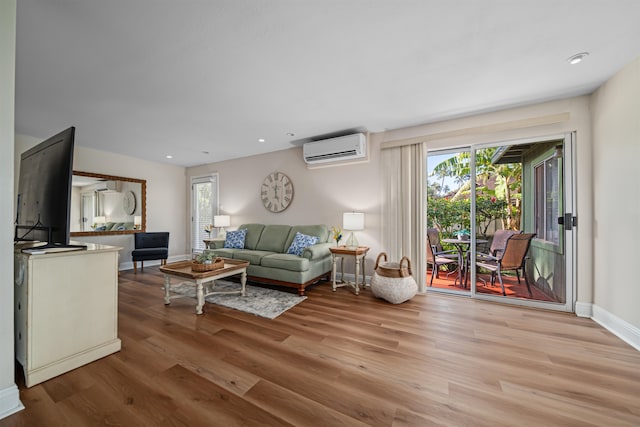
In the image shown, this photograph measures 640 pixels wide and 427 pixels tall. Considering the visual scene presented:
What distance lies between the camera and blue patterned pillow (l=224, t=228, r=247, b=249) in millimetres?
4340

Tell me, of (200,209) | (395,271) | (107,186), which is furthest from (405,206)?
(107,186)

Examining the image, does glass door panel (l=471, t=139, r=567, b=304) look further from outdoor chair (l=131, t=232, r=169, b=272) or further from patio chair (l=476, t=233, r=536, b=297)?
outdoor chair (l=131, t=232, r=169, b=272)

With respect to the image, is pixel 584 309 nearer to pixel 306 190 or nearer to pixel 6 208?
pixel 306 190

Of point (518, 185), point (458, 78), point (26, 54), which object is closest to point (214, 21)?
point (26, 54)

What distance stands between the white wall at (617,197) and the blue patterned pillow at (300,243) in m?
3.21

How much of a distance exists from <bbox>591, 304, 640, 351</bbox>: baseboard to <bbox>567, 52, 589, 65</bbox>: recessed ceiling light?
2.27m

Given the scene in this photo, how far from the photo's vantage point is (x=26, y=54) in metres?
1.90

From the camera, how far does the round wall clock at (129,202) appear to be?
4.89m

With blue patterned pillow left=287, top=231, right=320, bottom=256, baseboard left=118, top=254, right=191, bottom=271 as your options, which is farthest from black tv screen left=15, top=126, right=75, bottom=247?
baseboard left=118, top=254, right=191, bottom=271

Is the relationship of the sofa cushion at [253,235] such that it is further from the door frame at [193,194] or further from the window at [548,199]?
the window at [548,199]

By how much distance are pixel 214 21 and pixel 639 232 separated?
367 cm

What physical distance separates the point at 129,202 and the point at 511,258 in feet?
22.0

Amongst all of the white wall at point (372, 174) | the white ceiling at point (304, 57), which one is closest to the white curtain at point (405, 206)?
the white wall at point (372, 174)

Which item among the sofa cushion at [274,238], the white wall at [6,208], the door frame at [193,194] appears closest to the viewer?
the white wall at [6,208]
